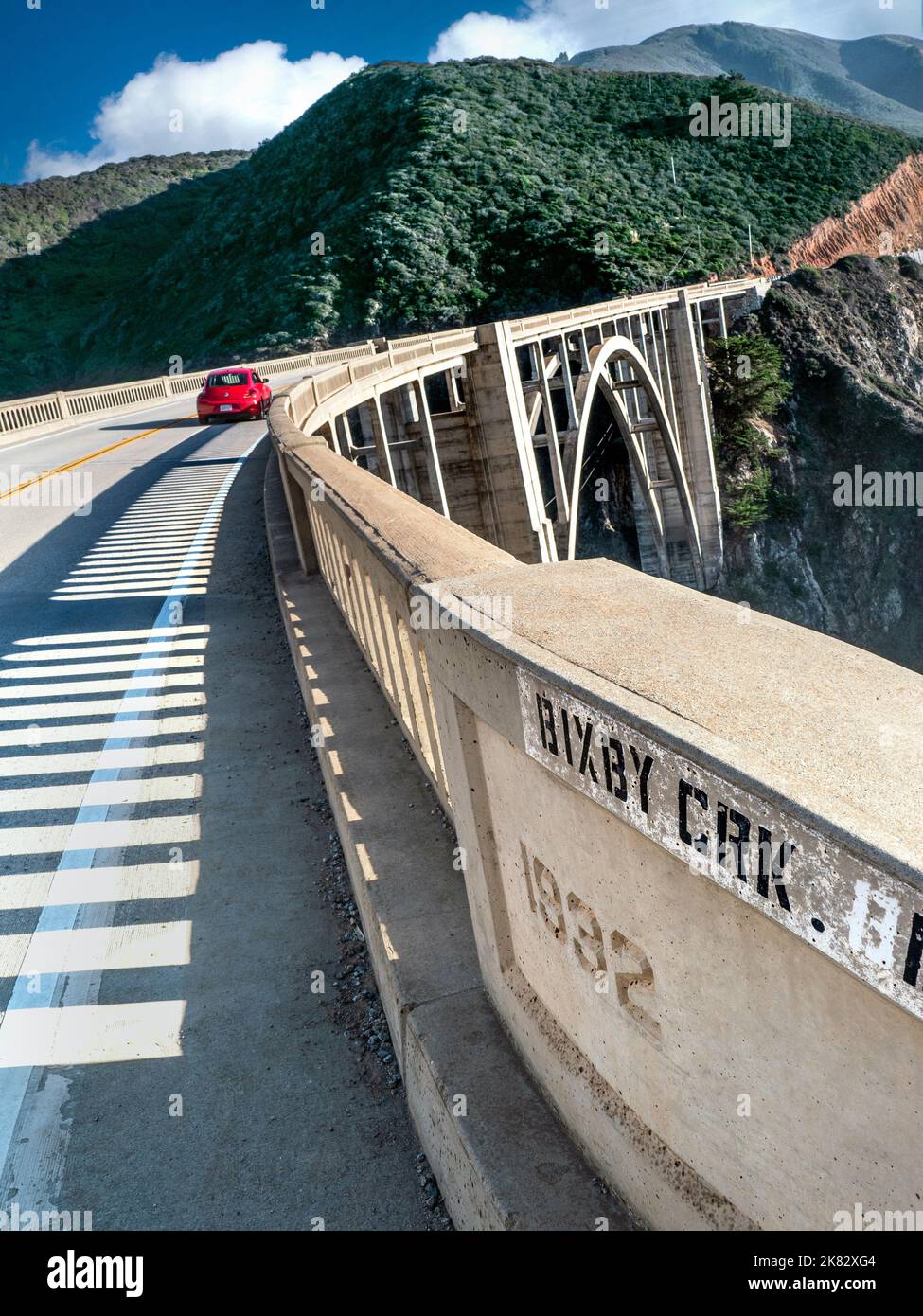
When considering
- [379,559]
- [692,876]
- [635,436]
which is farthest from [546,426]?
[692,876]

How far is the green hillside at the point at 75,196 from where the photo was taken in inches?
3226

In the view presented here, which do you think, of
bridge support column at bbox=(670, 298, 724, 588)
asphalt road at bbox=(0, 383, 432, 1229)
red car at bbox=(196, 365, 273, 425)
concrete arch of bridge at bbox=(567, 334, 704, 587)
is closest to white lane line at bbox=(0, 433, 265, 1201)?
asphalt road at bbox=(0, 383, 432, 1229)

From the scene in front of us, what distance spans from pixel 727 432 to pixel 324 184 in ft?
107

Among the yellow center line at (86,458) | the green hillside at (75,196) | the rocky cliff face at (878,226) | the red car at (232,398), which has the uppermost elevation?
the green hillside at (75,196)

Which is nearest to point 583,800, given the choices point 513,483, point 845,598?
point 513,483

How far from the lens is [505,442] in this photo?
53.7 feet

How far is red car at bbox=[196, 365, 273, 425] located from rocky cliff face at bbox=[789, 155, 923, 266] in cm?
3945

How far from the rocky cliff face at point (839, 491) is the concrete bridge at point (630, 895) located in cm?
3794

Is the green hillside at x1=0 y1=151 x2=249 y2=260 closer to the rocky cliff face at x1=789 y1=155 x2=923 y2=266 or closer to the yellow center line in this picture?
the rocky cliff face at x1=789 y1=155 x2=923 y2=266

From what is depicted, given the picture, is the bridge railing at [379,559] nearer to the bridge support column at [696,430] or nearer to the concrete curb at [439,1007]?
the concrete curb at [439,1007]

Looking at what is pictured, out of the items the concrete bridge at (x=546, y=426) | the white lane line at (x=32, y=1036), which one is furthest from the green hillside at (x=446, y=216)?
the white lane line at (x=32, y=1036)

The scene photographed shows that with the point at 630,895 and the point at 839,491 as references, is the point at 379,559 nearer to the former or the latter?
the point at 630,895

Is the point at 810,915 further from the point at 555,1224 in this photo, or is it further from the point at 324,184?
the point at 324,184

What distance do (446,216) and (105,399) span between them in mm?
24737
